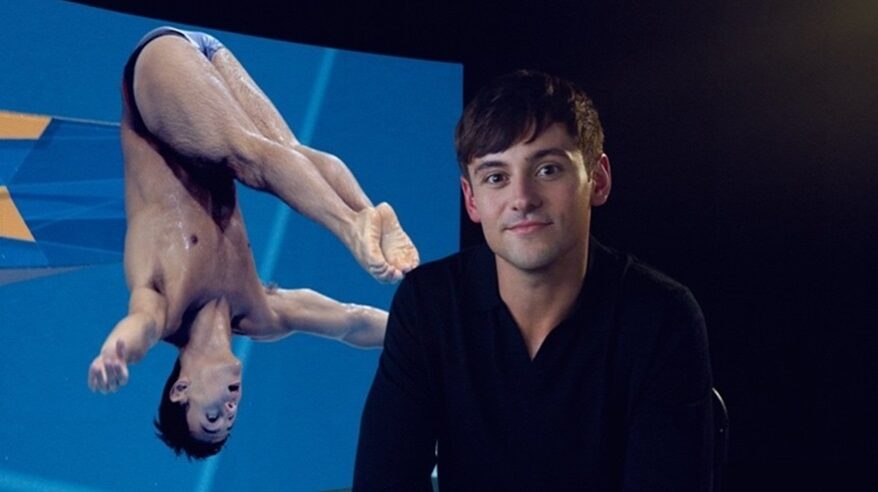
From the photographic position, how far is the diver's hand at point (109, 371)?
124 inches

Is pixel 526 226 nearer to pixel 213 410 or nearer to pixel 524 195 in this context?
pixel 524 195

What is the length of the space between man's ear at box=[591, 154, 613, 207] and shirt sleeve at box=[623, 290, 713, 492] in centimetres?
18

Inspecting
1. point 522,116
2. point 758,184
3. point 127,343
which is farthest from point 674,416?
point 758,184

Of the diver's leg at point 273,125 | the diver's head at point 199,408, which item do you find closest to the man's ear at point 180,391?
the diver's head at point 199,408

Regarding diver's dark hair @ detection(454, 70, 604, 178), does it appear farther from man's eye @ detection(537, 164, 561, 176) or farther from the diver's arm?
the diver's arm

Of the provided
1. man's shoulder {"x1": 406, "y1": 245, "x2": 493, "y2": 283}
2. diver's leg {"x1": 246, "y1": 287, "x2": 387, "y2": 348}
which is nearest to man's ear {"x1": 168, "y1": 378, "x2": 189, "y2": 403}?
diver's leg {"x1": 246, "y1": 287, "x2": 387, "y2": 348}

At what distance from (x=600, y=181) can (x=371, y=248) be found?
210 cm

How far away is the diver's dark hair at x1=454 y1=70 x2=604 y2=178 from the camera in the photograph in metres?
1.33

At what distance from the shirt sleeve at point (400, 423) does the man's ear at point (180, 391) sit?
1997 millimetres

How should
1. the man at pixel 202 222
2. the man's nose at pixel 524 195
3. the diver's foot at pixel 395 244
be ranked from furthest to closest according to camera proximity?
the diver's foot at pixel 395 244 → the man at pixel 202 222 → the man's nose at pixel 524 195

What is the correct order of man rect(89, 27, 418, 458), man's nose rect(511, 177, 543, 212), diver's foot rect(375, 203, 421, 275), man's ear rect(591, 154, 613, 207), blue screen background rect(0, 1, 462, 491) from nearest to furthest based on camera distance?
1. man's nose rect(511, 177, 543, 212)
2. man's ear rect(591, 154, 613, 207)
3. blue screen background rect(0, 1, 462, 491)
4. man rect(89, 27, 418, 458)
5. diver's foot rect(375, 203, 421, 275)

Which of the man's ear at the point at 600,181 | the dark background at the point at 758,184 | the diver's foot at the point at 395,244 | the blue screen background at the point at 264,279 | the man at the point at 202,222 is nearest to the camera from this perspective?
the man's ear at the point at 600,181

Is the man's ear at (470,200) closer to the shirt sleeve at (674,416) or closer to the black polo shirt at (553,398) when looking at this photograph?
the black polo shirt at (553,398)

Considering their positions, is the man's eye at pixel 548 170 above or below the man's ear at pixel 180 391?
above
